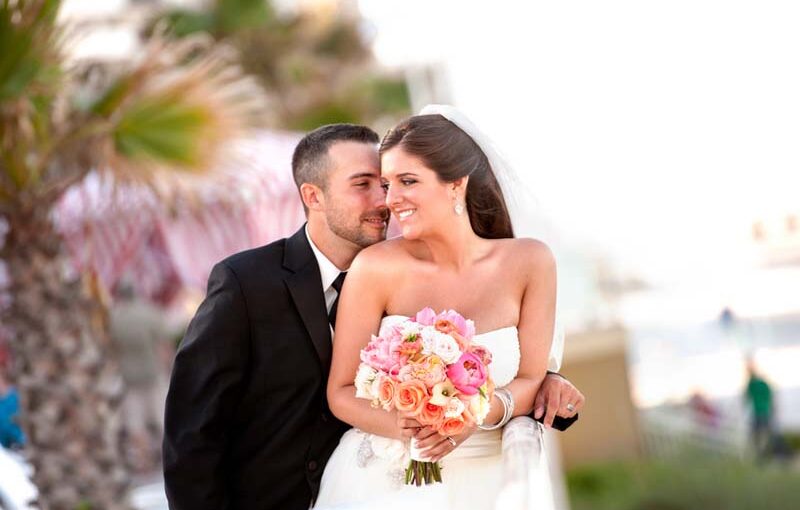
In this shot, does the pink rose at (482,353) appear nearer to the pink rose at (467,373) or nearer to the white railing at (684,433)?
the pink rose at (467,373)

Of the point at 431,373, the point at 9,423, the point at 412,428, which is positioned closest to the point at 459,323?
the point at 431,373

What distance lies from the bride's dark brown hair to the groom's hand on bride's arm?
554 millimetres

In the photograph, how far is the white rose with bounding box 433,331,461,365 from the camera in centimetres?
369

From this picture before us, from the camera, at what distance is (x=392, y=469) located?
13.4 feet

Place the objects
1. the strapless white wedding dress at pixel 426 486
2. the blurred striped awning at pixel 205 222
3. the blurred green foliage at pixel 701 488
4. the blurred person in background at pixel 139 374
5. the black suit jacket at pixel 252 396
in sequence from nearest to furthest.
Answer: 1. the strapless white wedding dress at pixel 426 486
2. the black suit jacket at pixel 252 396
3. the blurred striped awning at pixel 205 222
4. the blurred person in background at pixel 139 374
5. the blurred green foliage at pixel 701 488

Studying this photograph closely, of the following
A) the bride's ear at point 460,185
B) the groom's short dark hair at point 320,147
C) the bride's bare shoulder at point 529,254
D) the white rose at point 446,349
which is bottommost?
the white rose at point 446,349

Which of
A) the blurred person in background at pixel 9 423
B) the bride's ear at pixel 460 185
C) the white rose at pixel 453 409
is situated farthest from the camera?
the blurred person in background at pixel 9 423

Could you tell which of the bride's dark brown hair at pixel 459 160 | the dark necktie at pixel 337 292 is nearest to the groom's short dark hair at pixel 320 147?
the bride's dark brown hair at pixel 459 160

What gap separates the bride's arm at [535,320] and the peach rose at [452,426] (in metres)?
0.46

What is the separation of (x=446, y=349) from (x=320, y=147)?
978 millimetres

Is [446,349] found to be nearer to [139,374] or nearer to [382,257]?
[382,257]

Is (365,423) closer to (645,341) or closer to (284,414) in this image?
(284,414)

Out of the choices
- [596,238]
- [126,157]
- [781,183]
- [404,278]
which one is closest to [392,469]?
[404,278]

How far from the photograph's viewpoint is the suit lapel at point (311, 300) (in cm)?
419
